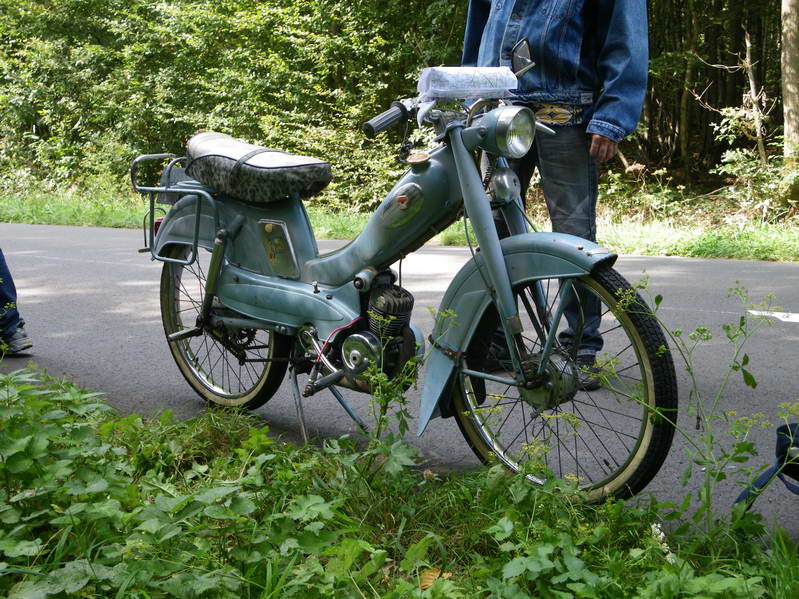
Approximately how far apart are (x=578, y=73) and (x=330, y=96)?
49.3 ft

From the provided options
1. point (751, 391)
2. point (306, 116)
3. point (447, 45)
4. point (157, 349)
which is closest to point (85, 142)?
point (306, 116)

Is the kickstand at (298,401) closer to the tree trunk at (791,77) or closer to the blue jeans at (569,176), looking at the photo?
the blue jeans at (569,176)

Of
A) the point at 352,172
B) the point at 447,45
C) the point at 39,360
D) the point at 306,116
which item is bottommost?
the point at 39,360

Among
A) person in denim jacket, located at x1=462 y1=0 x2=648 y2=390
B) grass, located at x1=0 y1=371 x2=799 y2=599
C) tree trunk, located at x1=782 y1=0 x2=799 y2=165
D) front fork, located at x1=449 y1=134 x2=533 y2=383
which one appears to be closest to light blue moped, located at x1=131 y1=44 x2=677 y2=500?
front fork, located at x1=449 y1=134 x2=533 y2=383

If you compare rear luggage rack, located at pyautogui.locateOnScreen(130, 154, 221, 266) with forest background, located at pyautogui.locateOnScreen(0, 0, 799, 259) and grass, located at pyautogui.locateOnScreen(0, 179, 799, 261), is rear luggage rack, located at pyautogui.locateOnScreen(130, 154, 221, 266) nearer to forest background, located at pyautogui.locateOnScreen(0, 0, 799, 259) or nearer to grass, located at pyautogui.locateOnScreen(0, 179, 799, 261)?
grass, located at pyautogui.locateOnScreen(0, 179, 799, 261)

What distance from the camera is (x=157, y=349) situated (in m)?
5.12

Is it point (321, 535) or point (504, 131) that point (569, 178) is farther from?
point (321, 535)

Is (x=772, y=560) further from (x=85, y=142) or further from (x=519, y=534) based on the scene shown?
(x=85, y=142)

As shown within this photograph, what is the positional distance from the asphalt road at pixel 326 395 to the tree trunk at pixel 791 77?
15.1 feet

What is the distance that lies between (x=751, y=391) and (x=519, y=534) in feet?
7.06

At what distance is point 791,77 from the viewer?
12.1 meters

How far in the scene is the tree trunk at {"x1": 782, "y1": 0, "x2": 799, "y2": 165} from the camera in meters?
11.9

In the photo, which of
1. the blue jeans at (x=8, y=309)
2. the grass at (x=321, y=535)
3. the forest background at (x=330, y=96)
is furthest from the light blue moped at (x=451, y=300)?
the forest background at (x=330, y=96)

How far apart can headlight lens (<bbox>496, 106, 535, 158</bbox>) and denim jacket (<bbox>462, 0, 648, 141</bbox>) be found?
104 cm
